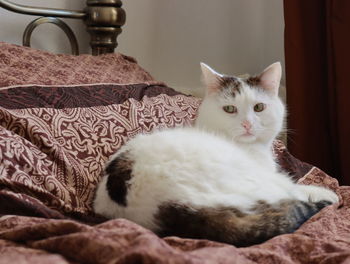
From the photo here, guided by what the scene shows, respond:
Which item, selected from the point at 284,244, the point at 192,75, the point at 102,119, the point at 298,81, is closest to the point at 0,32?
the point at 102,119

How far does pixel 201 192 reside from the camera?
882 millimetres

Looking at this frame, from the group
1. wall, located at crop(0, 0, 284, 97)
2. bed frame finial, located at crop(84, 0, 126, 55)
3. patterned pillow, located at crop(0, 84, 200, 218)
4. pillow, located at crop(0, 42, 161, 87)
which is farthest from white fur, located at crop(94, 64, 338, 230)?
wall, located at crop(0, 0, 284, 97)

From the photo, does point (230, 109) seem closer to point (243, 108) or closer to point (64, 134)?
point (243, 108)

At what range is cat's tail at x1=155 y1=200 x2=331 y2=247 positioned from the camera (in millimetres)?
828

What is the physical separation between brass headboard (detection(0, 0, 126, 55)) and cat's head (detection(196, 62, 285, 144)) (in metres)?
0.87

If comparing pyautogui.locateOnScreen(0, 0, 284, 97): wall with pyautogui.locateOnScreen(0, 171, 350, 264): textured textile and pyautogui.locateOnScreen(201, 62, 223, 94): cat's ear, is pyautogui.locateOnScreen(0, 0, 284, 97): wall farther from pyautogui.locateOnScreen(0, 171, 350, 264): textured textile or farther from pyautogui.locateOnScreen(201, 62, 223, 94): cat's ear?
pyautogui.locateOnScreen(0, 171, 350, 264): textured textile

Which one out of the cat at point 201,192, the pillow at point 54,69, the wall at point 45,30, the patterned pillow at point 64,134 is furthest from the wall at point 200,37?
the cat at point 201,192

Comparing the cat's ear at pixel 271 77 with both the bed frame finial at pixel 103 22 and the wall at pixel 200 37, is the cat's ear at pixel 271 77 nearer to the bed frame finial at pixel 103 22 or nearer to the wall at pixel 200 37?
the bed frame finial at pixel 103 22

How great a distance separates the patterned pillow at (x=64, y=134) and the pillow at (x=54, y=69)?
0.20 ft

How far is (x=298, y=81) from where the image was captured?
2.17 meters

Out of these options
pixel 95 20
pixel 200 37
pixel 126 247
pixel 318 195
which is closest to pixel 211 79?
pixel 318 195

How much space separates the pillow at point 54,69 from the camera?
1.37m

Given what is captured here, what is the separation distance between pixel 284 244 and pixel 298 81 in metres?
1.48

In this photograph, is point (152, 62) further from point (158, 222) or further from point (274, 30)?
point (158, 222)
